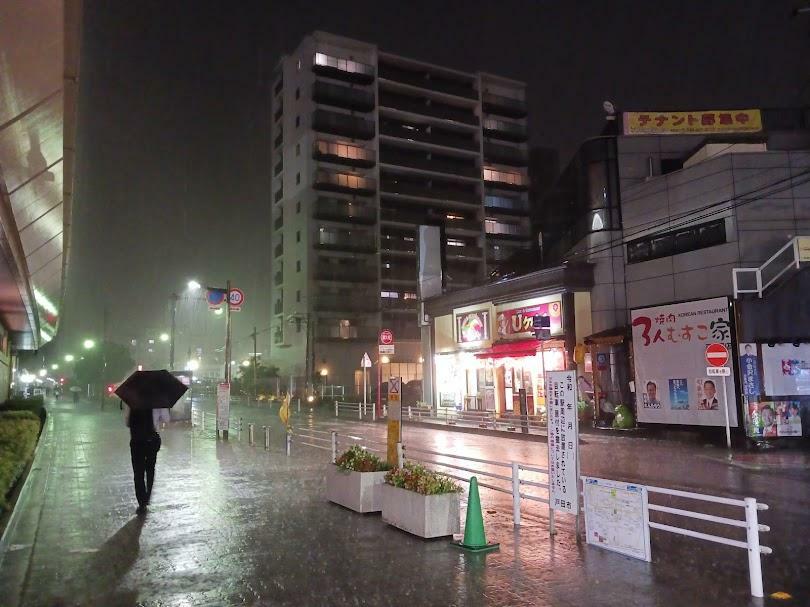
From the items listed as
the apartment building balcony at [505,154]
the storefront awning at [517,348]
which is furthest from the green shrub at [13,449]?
the apartment building balcony at [505,154]

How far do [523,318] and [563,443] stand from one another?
21.4 meters

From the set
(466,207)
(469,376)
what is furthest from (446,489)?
(466,207)

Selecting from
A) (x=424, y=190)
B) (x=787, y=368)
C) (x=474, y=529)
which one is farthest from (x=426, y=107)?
(x=474, y=529)

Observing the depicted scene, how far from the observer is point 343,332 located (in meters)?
62.5

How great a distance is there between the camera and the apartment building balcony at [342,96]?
6347cm

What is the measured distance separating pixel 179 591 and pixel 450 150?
2634 inches

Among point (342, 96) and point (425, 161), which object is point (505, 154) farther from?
point (342, 96)

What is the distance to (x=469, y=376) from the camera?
109 feet

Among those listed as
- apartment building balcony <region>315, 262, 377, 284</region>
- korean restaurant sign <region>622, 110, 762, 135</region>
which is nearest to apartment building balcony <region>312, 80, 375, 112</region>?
apartment building balcony <region>315, 262, 377, 284</region>

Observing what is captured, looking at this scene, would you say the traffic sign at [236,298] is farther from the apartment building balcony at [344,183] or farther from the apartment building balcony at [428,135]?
the apartment building balcony at [428,135]

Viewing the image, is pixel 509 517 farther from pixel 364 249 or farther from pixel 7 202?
pixel 364 249

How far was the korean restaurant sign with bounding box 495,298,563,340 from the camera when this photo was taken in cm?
2762

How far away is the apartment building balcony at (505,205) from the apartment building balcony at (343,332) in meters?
20.1

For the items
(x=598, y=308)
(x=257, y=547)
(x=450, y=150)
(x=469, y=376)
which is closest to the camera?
(x=257, y=547)
